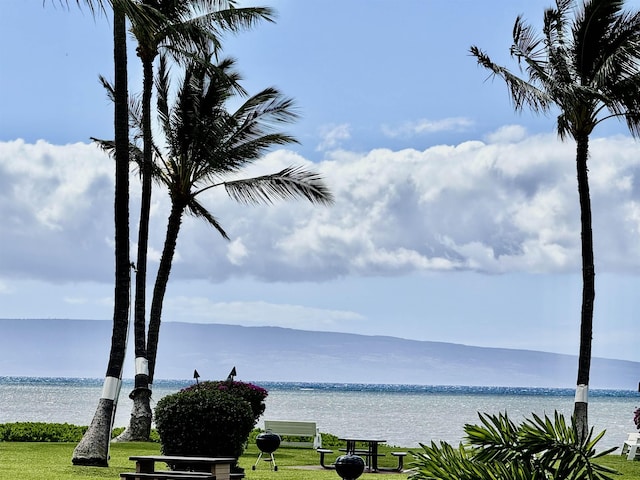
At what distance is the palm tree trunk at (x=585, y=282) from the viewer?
1936 cm

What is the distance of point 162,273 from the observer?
22.6 m

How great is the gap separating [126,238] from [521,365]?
176898 mm

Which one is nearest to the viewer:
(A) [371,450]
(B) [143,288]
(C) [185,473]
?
(C) [185,473]

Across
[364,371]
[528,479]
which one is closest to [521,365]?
[364,371]

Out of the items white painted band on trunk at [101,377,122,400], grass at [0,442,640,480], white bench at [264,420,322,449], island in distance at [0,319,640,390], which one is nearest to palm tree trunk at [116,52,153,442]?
grass at [0,442,640,480]

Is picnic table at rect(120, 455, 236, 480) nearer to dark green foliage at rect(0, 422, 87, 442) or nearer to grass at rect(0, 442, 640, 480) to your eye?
grass at rect(0, 442, 640, 480)

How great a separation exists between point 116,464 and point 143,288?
5936 millimetres

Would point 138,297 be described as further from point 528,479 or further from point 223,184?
point 528,479

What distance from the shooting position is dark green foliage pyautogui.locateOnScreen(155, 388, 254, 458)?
15117mm

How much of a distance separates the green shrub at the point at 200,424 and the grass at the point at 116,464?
627mm

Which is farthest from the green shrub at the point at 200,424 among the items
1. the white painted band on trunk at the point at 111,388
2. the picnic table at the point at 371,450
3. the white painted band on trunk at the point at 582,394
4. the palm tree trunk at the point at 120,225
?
the white painted band on trunk at the point at 582,394

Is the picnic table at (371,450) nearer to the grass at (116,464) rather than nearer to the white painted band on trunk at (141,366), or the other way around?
the grass at (116,464)

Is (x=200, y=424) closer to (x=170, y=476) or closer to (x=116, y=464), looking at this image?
(x=116, y=464)

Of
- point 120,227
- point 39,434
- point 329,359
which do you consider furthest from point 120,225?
point 329,359
